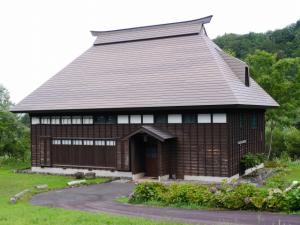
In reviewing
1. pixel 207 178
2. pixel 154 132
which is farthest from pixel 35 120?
pixel 207 178

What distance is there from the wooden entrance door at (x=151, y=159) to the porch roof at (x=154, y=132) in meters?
1.12

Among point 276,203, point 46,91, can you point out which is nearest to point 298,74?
point 46,91

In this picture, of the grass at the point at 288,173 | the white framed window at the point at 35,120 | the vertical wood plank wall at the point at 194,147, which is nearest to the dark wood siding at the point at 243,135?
the vertical wood plank wall at the point at 194,147

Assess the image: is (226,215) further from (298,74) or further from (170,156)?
(298,74)

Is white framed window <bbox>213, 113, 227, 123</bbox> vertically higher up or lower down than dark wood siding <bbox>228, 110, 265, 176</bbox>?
higher up

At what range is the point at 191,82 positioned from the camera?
21.6 m

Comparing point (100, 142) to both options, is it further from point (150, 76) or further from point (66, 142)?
point (150, 76)

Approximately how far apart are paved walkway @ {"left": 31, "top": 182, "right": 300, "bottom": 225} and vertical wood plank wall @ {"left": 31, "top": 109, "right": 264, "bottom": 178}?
105 inches

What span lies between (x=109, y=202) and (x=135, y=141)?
6555 mm

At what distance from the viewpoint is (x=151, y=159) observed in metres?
22.7

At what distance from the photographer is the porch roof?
2073 centimetres

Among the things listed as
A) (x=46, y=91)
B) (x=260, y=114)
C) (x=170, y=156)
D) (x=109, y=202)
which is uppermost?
(x=46, y=91)

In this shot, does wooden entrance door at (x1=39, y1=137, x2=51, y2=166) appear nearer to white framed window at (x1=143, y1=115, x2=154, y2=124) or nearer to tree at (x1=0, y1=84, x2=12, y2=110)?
white framed window at (x1=143, y1=115, x2=154, y2=124)

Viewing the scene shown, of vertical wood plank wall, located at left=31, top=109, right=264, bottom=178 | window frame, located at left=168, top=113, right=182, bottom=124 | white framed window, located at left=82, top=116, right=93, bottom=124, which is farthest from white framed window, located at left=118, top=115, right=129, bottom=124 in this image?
window frame, located at left=168, top=113, right=182, bottom=124
